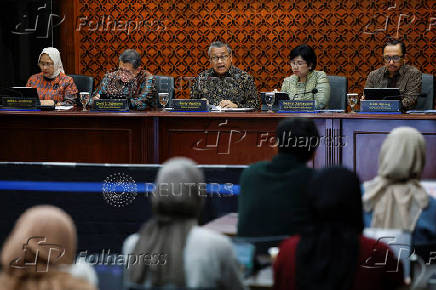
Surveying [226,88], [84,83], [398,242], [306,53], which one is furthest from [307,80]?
[398,242]

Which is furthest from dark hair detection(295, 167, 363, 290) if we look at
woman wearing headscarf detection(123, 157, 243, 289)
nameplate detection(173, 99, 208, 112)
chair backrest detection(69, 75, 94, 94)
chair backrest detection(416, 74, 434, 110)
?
chair backrest detection(69, 75, 94, 94)

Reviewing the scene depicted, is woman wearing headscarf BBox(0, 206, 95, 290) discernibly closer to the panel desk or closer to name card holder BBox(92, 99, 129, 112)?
the panel desk

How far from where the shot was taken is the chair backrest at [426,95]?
16.9 feet

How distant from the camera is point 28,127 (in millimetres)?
4652

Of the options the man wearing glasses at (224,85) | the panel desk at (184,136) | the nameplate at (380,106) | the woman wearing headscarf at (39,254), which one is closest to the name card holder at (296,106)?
the panel desk at (184,136)

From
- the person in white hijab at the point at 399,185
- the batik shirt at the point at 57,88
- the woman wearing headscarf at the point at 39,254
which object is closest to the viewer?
the woman wearing headscarf at the point at 39,254

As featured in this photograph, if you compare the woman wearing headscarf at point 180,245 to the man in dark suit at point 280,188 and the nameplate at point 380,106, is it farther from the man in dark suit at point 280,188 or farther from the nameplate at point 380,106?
the nameplate at point 380,106

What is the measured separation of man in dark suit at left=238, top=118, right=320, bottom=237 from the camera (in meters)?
2.31

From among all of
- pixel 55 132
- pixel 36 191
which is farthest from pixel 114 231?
pixel 55 132

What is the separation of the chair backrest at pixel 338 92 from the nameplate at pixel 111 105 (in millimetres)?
1632

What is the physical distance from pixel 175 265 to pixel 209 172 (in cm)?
225

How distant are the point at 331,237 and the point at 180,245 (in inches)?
13.9

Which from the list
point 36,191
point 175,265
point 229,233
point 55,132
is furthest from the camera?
point 55,132

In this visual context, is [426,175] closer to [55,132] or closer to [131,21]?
[55,132]
